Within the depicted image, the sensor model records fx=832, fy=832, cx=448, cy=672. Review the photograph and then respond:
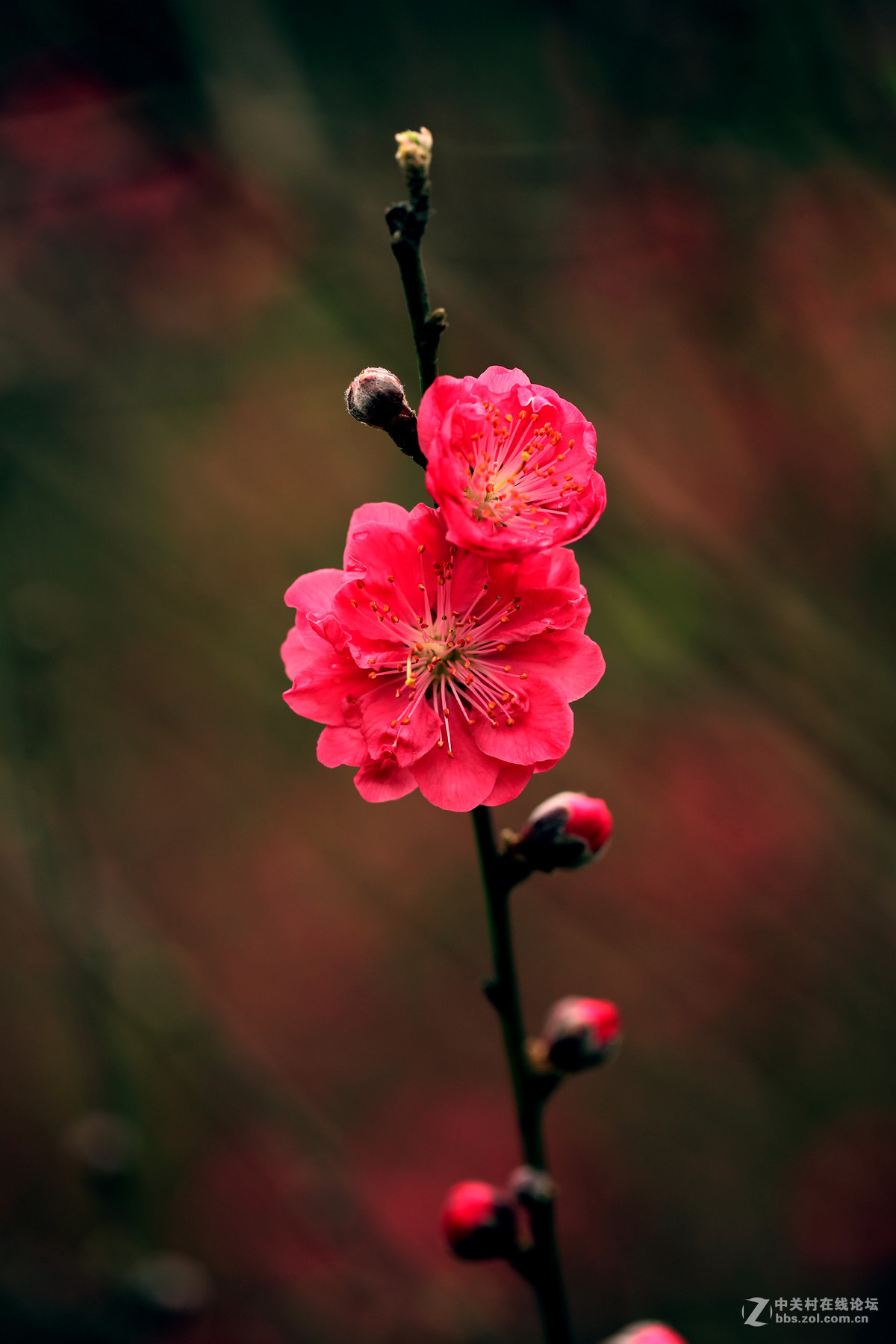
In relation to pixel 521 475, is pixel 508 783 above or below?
below

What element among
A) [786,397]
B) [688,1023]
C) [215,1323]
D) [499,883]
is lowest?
[215,1323]

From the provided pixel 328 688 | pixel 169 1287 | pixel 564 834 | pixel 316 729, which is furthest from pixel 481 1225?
pixel 316 729

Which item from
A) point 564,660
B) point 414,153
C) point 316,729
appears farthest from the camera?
point 316,729

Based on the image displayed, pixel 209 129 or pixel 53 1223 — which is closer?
pixel 209 129

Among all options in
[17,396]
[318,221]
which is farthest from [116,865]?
[318,221]

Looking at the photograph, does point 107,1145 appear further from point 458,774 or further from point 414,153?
point 414,153

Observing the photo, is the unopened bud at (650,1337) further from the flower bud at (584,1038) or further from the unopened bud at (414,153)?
the unopened bud at (414,153)

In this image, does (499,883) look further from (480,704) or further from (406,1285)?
(406,1285)
